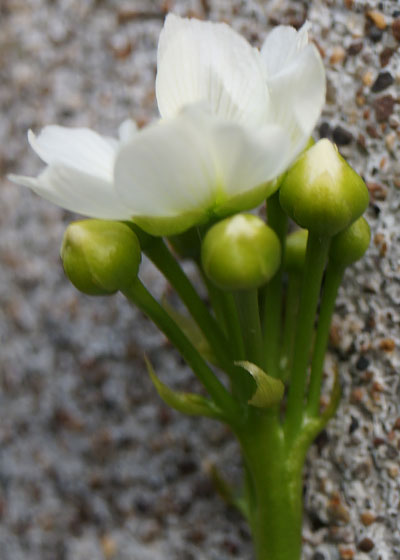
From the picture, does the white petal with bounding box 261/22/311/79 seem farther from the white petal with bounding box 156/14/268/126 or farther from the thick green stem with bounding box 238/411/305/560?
the thick green stem with bounding box 238/411/305/560

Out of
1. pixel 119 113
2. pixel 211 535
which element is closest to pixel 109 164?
pixel 119 113

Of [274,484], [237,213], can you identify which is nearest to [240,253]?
[237,213]

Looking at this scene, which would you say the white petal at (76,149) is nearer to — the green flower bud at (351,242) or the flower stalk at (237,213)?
the flower stalk at (237,213)

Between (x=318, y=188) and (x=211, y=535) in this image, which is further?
(x=211, y=535)

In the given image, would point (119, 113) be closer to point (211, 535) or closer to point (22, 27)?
point (22, 27)

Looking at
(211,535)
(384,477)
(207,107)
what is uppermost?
(207,107)

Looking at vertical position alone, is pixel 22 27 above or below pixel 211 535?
above

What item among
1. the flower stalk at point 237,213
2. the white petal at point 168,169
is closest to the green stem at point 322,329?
the flower stalk at point 237,213
